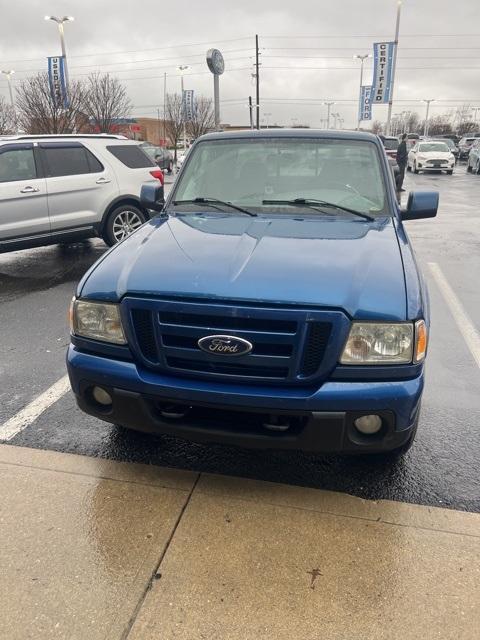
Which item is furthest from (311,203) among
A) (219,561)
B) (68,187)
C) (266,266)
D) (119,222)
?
(119,222)

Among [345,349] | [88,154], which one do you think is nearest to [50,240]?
[88,154]

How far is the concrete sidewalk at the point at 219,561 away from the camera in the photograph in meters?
2.08

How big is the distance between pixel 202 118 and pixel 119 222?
43179 millimetres

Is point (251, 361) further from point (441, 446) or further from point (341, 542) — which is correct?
point (441, 446)

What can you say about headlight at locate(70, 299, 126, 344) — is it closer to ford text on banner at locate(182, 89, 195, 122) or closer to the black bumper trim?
the black bumper trim

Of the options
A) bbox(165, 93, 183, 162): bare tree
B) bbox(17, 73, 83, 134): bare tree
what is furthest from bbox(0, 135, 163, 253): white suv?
bbox(165, 93, 183, 162): bare tree

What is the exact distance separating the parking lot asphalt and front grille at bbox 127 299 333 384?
841 mm

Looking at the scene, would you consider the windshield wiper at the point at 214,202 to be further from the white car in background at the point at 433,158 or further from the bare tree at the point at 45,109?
the white car in background at the point at 433,158

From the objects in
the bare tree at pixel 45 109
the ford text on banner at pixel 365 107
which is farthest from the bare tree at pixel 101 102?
the ford text on banner at pixel 365 107

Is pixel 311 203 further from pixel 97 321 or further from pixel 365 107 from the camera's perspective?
pixel 365 107

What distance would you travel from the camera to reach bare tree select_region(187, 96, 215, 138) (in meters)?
44.8

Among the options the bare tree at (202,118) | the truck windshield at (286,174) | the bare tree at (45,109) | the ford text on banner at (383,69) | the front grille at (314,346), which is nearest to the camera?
the front grille at (314,346)

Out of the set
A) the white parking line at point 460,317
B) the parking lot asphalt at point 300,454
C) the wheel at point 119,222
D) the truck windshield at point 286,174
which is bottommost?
the white parking line at point 460,317

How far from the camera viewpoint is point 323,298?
2381mm
